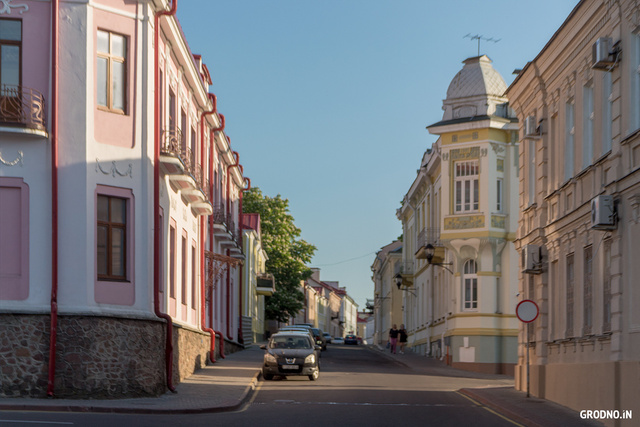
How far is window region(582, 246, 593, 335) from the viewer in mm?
19578

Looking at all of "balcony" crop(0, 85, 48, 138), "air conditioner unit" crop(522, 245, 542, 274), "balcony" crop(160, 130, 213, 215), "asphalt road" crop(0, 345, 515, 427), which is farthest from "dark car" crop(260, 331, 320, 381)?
"balcony" crop(0, 85, 48, 138)

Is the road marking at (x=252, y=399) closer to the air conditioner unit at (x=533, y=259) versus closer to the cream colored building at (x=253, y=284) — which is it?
the air conditioner unit at (x=533, y=259)

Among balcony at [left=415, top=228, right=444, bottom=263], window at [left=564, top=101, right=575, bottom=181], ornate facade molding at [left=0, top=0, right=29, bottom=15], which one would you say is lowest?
balcony at [left=415, top=228, right=444, bottom=263]

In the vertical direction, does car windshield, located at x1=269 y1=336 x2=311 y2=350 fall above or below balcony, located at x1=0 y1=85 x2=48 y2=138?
below

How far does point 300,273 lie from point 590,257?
179ft

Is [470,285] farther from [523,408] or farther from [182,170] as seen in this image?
[523,408]

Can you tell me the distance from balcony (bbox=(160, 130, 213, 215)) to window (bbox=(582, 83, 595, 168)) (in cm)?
931

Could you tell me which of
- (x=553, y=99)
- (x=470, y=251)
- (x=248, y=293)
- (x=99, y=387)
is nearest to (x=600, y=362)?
(x=553, y=99)

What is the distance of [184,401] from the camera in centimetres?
2002

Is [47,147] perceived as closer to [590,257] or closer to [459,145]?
[590,257]

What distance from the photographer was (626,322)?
16.6 m

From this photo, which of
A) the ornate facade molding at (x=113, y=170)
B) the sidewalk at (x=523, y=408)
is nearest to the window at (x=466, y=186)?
the sidewalk at (x=523, y=408)

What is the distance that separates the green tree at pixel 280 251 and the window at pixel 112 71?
170ft

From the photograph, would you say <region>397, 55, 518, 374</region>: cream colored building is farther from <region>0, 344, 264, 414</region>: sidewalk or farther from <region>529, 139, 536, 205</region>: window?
<region>0, 344, 264, 414</region>: sidewalk
